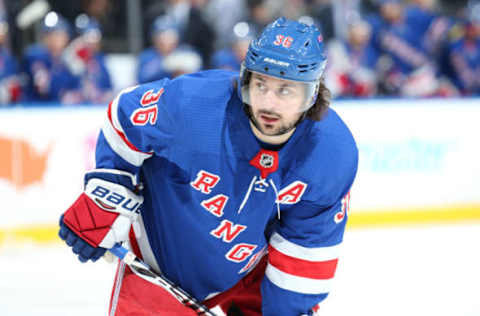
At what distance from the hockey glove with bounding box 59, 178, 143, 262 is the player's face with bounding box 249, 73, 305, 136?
1.45 feet

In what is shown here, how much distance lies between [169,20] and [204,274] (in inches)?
135

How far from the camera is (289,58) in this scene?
167 centimetres

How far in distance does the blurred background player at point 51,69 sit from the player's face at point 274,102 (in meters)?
3.19

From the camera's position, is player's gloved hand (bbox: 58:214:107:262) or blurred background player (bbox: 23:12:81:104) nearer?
player's gloved hand (bbox: 58:214:107:262)

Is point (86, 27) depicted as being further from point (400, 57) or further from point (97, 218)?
point (97, 218)

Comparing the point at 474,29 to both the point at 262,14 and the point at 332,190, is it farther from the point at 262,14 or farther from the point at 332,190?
the point at 332,190

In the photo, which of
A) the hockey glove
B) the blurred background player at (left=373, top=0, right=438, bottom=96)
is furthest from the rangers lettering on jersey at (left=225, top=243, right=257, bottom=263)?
the blurred background player at (left=373, top=0, right=438, bottom=96)

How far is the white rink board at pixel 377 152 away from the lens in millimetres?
4059

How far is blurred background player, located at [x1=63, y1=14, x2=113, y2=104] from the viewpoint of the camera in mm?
4816

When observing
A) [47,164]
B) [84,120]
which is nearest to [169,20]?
[84,120]

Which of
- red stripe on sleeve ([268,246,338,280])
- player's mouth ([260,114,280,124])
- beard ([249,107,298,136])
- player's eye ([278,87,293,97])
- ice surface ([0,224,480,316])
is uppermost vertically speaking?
player's eye ([278,87,293,97])

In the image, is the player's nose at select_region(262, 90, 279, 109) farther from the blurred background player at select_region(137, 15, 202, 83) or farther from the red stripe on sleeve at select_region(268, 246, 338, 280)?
the blurred background player at select_region(137, 15, 202, 83)

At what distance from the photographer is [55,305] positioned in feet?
10.1

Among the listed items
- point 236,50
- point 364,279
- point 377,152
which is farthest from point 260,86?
point 236,50
